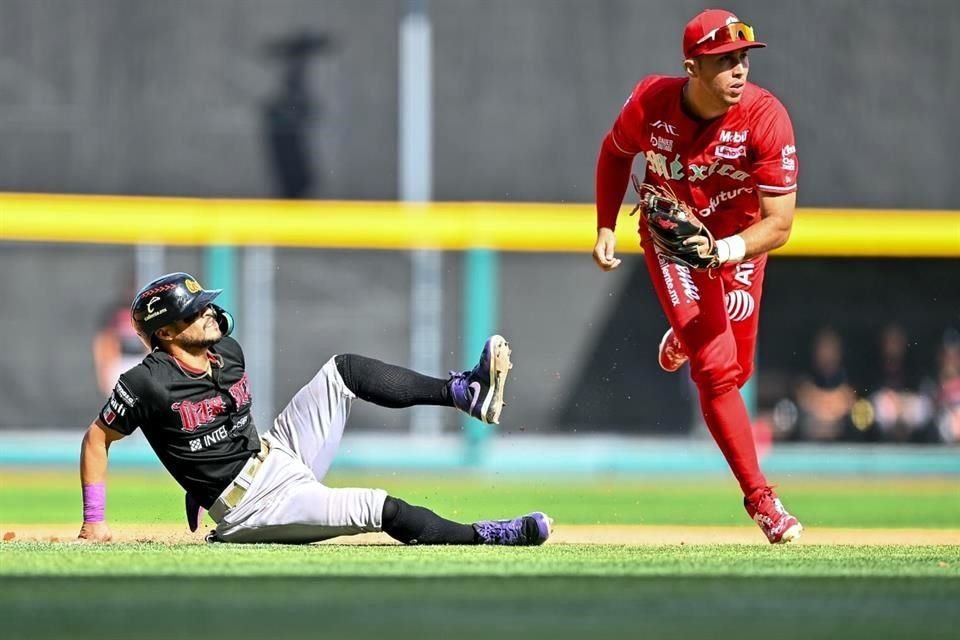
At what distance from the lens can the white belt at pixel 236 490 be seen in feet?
16.7

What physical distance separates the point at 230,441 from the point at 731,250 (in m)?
1.80

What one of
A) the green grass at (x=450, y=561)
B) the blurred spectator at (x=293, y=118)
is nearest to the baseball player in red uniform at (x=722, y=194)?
the green grass at (x=450, y=561)

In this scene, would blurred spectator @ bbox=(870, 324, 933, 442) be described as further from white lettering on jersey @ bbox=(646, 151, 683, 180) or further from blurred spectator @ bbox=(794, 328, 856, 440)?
white lettering on jersey @ bbox=(646, 151, 683, 180)

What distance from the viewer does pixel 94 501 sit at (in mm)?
5016

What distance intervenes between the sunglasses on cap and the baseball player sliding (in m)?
1.27

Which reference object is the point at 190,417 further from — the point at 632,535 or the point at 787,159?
the point at 632,535

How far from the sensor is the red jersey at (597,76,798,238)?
5.46 metres

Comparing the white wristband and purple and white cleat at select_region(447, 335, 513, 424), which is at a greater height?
the white wristband

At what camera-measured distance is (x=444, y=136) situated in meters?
14.3

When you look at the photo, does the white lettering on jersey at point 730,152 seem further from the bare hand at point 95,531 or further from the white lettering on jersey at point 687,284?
the bare hand at point 95,531

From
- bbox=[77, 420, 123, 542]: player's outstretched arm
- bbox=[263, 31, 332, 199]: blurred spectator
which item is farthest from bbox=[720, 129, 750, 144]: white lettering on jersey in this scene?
bbox=[263, 31, 332, 199]: blurred spectator
